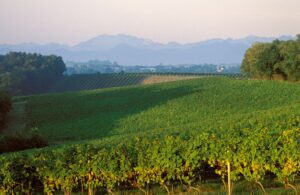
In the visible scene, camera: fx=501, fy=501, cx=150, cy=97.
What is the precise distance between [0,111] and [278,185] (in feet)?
177

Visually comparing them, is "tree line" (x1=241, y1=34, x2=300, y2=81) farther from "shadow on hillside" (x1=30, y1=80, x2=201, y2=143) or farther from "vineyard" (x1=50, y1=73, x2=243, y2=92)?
"vineyard" (x1=50, y1=73, x2=243, y2=92)

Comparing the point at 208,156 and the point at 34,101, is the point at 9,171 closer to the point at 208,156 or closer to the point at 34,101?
the point at 208,156

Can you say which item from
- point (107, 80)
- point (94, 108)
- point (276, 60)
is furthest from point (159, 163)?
point (107, 80)

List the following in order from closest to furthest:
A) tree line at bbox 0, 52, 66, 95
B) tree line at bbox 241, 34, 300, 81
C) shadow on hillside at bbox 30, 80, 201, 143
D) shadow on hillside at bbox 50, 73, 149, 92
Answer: shadow on hillside at bbox 30, 80, 201, 143, tree line at bbox 241, 34, 300, 81, tree line at bbox 0, 52, 66, 95, shadow on hillside at bbox 50, 73, 149, 92

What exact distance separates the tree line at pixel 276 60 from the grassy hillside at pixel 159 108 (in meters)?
7.45

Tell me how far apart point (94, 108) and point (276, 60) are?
33.9m

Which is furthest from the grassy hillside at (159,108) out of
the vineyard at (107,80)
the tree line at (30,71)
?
the vineyard at (107,80)

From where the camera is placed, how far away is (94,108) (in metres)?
76.8

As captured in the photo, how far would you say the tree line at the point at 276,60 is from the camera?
8394 centimetres

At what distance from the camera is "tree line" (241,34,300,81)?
8394 centimetres

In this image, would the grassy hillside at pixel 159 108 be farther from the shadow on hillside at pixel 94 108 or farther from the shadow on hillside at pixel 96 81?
the shadow on hillside at pixel 96 81

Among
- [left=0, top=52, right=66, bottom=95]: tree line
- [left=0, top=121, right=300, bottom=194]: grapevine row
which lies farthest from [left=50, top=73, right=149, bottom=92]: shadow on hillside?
[left=0, top=121, right=300, bottom=194]: grapevine row

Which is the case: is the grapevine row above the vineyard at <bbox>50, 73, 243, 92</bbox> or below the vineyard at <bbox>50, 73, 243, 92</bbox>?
above

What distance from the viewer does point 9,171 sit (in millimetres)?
18641
